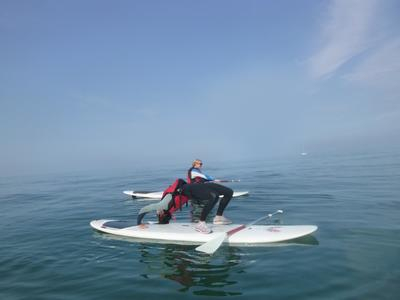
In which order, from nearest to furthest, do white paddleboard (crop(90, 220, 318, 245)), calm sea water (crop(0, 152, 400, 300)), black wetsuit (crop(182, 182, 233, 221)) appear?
1. calm sea water (crop(0, 152, 400, 300))
2. white paddleboard (crop(90, 220, 318, 245))
3. black wetsuit (crop(182, 182, 233, 221))

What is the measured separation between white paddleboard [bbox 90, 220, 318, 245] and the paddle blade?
0.37 m

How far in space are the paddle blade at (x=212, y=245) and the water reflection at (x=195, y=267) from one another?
16cm

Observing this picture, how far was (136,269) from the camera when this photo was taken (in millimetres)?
6660

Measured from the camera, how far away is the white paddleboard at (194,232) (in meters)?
7.88

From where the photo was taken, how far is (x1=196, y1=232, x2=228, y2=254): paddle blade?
23.5ft

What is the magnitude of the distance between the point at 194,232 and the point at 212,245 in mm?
1280

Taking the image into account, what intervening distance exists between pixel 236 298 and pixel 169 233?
385 cm

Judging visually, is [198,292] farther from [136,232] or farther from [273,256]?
[136,232]

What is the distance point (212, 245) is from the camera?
7.35m

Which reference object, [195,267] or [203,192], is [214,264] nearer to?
[195,267]

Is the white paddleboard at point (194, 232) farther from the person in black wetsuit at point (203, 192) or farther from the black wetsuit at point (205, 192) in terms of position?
the black wetsuit at point (205, 192)

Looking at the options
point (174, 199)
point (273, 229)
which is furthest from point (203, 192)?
point (273, 229)

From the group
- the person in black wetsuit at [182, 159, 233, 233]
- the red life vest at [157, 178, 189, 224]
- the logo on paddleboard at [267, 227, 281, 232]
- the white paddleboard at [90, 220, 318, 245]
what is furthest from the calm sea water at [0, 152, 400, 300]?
the red life vest at [157, 178, 189, 224]

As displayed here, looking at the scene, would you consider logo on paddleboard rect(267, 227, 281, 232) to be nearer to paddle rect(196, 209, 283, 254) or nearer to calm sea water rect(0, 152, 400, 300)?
calm sea water rect(0, 152, 400, 300)
